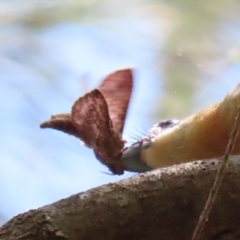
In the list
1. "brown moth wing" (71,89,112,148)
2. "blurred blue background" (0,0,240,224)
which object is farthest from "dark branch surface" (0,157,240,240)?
"blurred blue background" (0,0,240,224)

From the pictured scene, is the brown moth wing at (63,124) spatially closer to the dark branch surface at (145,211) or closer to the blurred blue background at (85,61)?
the dark branch surface at (145,211)

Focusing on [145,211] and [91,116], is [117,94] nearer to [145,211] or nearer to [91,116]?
[91,116]

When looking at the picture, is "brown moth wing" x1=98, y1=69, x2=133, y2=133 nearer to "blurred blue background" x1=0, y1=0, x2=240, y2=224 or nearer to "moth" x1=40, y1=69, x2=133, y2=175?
"moth" x1=40, y1=69, x2=133, y2=175

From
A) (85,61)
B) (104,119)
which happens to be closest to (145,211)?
(104,119)

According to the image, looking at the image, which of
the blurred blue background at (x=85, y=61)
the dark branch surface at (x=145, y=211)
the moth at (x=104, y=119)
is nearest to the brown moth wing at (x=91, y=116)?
the moth at (x=104, y=119)

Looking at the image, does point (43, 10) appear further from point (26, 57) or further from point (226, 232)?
point (226, 232)

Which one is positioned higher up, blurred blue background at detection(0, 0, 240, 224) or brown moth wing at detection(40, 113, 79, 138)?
blurred blue background at detection(0, 0, 240, 224)
